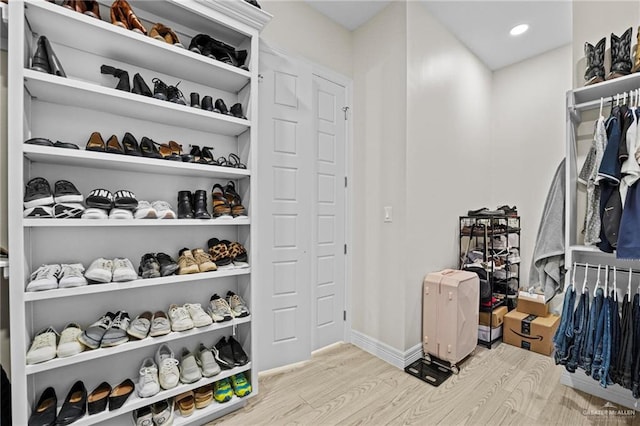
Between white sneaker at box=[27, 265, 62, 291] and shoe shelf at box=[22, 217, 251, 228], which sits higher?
shoe shelf at box=[22, 217, 251, 228]

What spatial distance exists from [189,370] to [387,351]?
60.3 inches

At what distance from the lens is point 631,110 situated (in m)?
1.64

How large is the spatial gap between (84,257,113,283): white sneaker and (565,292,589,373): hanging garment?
2.61 metres

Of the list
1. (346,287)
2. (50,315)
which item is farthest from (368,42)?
(50,315)

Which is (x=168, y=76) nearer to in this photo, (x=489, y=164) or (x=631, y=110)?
(x=631, y=110)

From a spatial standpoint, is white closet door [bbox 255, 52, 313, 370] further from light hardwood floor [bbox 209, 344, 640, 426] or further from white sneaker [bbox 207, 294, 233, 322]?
white sneaker [bbox 207, 294, 233, 322]

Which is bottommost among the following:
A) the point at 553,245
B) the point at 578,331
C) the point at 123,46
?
the point at 578,331

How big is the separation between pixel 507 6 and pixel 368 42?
3.88 feet

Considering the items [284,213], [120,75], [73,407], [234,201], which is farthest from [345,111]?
[73,407]

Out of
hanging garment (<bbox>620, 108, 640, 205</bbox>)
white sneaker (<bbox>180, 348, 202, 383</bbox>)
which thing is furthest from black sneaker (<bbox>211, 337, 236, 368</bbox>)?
hanging garment (<bbox>620, 108, 640, 205</bbox>)

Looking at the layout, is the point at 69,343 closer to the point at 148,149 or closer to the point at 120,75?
the point at 148,149

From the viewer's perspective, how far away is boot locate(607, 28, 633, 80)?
170 centimetres

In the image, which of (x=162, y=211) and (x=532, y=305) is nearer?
(x=162, y=211)

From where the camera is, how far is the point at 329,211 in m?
2.58
